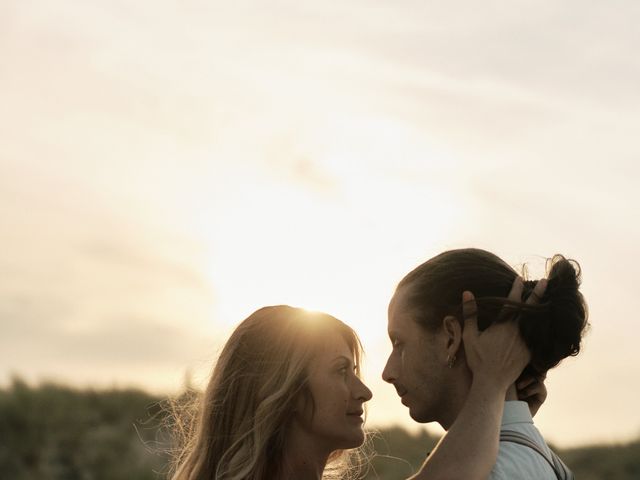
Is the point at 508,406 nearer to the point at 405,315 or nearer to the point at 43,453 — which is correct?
the point at 405,315

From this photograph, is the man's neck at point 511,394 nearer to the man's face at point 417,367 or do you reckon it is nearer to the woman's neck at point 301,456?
the man's face at point 417,367

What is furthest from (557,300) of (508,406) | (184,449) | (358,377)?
(184,449)

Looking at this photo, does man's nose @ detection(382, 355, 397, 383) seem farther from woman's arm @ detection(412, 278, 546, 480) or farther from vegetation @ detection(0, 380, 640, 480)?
vegetation @ detection(0, 380, 640, 480)

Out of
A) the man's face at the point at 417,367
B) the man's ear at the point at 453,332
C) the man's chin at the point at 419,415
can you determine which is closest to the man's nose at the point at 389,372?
the man's face at the point at 417,367

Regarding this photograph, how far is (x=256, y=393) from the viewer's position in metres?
5.58

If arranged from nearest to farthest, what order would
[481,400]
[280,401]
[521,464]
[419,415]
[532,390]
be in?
[521,464] → [481,400] → [532,390] → [419,415] → [280,401]

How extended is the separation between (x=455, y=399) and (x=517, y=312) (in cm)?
48

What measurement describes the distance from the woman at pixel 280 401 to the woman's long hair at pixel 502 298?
2.47 ft

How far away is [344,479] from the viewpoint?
6.68m

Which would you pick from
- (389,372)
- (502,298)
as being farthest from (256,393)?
(502,298)

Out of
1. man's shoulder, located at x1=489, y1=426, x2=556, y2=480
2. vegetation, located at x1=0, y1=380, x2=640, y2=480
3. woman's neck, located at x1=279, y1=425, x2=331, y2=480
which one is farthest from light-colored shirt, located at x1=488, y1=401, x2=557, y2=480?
vegetation, located at x1=0, y1=380, x2=640, y2=480

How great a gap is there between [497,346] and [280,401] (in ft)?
4.04

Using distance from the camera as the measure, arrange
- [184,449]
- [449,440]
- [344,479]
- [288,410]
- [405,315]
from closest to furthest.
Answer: [449,440]
[405,315]
[288,410]
[184,449]
[344,479]

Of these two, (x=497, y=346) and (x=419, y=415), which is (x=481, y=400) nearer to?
(x=497, y=346)
